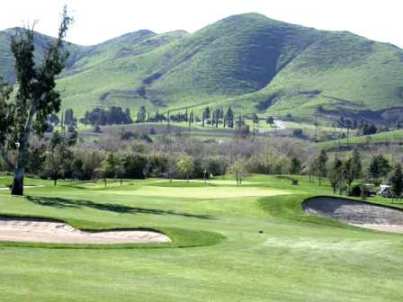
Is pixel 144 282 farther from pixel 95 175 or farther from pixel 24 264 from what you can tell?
pixel 95 175

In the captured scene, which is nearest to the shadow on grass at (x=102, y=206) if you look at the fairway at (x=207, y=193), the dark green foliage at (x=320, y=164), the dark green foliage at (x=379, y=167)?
the fairway at (x=207, y=193)

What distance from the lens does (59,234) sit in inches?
1487

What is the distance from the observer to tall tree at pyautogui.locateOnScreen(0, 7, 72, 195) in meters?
62.8

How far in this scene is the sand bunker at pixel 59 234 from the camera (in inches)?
1366

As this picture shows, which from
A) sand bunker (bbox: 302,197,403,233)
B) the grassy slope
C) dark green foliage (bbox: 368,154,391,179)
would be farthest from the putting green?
dark green foliage (bbox: 368,154,391,179)

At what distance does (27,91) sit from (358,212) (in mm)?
29544

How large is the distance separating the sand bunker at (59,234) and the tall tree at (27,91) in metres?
23.2

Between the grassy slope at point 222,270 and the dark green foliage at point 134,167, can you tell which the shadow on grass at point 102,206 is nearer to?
the grassy slope at point 222,270

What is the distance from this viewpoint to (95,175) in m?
174

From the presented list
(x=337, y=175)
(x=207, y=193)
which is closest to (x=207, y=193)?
(x=207, y=193)

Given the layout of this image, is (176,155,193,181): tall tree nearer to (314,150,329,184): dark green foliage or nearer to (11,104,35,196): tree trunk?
(314,150,329,184): dark green foliage

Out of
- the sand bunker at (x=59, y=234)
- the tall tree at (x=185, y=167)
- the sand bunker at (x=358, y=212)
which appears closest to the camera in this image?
the sand bunker at (x=59, y=234)

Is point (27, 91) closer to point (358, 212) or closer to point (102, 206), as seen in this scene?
point (102, 206)

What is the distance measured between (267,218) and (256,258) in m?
22.2
